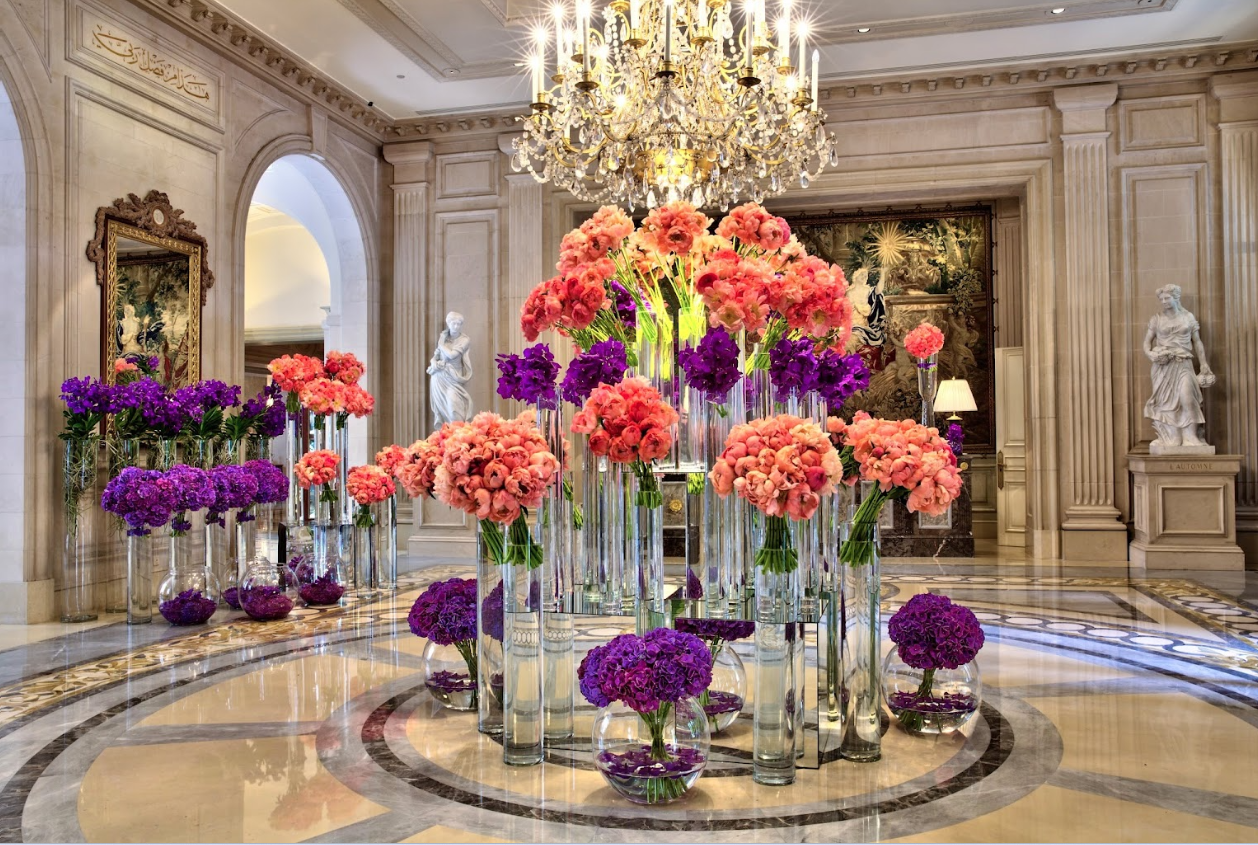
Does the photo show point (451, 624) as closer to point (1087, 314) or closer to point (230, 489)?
point (230, 489)

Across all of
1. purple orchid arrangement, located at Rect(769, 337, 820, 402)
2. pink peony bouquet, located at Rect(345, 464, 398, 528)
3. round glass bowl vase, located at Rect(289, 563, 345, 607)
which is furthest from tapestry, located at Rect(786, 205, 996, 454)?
purple orchid arrangement, located at Rect(769, 337, 820, 402)

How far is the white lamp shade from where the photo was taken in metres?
9.70

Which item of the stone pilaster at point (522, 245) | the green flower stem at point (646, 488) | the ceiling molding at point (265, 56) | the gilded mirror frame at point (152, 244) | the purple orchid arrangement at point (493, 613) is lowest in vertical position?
the purple orchid arrangement at point (493, 613)

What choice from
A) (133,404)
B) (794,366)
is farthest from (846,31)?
(794,366)

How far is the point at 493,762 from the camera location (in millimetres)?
3021

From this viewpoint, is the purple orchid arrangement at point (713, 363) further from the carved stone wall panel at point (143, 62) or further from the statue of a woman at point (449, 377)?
the statue of a woman at point (449, 377)

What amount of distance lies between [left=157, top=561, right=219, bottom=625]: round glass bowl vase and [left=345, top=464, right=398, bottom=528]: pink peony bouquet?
1.26m

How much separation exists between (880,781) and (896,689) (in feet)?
2.00

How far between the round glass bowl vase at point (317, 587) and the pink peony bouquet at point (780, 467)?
4.21m

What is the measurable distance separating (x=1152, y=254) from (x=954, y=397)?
7.14 ft

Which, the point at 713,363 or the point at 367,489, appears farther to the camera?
the point at 367,489

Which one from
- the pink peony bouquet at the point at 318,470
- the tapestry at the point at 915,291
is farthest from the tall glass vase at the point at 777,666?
the tapestry at the point at 915,291

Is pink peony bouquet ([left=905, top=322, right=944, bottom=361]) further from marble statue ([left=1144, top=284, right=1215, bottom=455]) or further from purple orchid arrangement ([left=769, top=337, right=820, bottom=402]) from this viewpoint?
marble statue ([left=1144, top=284, right=1215, bottom=455])

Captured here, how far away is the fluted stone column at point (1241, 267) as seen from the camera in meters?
8.45
